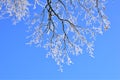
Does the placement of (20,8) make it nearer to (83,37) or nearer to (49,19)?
(49,19)

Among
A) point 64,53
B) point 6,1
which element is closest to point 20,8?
point 6,1

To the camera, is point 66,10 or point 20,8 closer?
point 20,8

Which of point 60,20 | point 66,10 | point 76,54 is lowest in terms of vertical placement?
point 76,54

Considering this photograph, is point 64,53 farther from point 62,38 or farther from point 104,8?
point 104,8

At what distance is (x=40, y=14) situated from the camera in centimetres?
752

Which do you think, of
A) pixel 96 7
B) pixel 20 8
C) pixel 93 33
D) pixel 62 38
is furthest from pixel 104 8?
pixel 20 8

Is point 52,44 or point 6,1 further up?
point 6,1

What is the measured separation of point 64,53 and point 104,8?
150cm

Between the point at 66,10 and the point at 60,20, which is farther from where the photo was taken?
the point at 66,10

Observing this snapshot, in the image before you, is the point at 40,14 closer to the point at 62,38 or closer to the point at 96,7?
the point at 62,38

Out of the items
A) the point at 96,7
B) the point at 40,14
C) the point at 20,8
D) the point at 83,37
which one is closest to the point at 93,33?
the point at 83,37

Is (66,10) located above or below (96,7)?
above

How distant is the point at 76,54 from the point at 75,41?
323 millimetres

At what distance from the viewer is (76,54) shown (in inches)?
300
